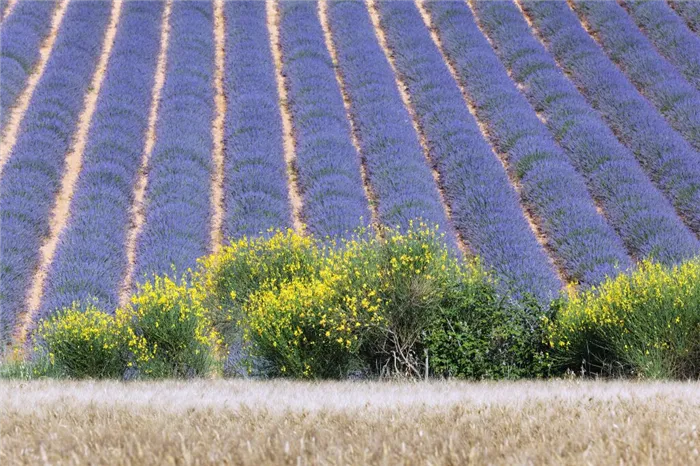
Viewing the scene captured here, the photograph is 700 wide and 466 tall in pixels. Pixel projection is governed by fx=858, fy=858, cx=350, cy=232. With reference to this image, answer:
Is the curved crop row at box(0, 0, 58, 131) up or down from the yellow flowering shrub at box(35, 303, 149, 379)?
up

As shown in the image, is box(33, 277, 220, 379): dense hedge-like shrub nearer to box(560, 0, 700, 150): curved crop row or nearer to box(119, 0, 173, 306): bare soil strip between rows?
box(119, 0, 173, 306): bare soil strip between rows

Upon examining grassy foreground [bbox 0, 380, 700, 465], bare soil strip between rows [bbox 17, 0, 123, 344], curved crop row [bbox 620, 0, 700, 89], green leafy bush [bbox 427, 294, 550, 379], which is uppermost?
grassy foreground [bbox 0, 380, 700, 465]

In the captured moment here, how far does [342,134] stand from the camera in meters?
11.8

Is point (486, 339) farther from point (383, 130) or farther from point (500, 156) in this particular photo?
point (383, 130)

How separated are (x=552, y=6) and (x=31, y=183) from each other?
9.80 metres

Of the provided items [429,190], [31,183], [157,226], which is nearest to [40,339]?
[157,226]

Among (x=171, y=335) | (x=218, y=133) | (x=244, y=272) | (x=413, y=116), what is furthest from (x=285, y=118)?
(x=171, y=335)

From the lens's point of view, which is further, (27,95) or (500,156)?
(27,95)

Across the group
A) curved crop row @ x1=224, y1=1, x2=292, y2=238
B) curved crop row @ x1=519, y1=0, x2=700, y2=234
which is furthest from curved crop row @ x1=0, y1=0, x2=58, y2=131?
curved crop row @ x1=519, y1=0, x2=700, y2=234

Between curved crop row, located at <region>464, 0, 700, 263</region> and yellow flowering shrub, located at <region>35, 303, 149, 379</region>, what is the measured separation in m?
5.41

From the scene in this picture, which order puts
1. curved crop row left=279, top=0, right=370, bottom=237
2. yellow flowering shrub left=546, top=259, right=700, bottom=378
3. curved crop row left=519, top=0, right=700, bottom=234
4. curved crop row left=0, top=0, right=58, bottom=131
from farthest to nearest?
curved crop row left=0, top=0, right=58, bottom=131, curved crop row left=519, top=0, right=700, bottom=234, curved crop row left=279, top=0, right=370, bottom=237, yellow flowering shrub left=546, top=259, right=700, bottom=378

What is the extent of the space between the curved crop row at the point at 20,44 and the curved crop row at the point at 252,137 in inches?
123

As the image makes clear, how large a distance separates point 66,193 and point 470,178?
16.5 ft

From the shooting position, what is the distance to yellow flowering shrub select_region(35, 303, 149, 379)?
21.4ft
